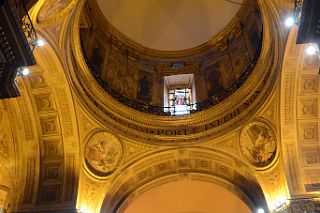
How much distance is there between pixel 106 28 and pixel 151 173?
701 centimetres

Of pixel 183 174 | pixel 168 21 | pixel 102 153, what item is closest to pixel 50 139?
pixel 102 153

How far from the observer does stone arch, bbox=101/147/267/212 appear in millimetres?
15562

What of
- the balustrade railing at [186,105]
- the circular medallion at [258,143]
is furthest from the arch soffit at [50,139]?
the circular medallion at [258,143]

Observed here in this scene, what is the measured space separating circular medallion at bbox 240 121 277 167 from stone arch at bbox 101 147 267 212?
0.50 m

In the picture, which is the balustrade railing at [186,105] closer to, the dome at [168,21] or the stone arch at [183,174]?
the stone arch at [183,174]

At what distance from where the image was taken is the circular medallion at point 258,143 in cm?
1486

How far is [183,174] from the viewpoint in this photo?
16.9 meters

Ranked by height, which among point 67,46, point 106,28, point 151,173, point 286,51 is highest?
point 106,28

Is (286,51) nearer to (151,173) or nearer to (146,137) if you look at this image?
(146,137)

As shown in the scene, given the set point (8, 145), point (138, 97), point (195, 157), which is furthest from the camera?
point (138, 97)

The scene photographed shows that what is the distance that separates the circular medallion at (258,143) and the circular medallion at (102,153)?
5.00m

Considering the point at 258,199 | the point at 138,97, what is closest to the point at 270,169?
the point at 258,199

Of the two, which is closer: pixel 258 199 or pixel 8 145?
pixel 8 145

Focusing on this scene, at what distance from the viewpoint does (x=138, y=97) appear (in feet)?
58.0
